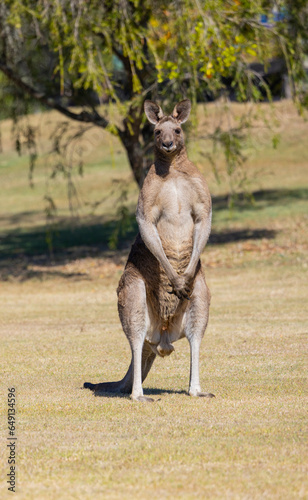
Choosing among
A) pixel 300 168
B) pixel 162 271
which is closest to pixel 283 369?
pixel 162 271

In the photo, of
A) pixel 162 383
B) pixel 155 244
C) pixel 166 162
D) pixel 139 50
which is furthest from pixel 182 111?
pixel 139 50

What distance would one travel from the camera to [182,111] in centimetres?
668

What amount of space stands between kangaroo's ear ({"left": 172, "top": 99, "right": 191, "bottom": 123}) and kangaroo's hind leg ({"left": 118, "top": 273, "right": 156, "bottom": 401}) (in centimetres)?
139

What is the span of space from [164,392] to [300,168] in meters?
25.5

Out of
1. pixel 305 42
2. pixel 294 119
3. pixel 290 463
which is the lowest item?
pixel 294 119

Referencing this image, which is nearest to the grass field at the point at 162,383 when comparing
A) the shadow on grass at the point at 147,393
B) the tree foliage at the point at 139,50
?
the shadow on grass at the point at 147,393

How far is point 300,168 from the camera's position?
31172 mm

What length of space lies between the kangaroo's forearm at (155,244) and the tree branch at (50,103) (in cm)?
986

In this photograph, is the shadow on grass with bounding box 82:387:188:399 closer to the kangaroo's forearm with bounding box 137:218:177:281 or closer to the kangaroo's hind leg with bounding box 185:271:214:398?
the kangaroo's hind leg with bounding box 185:271:214:398

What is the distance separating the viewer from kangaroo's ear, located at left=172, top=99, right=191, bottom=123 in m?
6.63

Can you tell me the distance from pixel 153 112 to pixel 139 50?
7712 millimetres

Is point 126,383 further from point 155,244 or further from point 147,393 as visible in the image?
point 155,244

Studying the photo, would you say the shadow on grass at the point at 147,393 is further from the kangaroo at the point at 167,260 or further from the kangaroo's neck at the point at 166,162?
the kangaroo's neck at the point at 166,162

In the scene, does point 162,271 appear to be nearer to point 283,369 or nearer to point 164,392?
point 164,392
